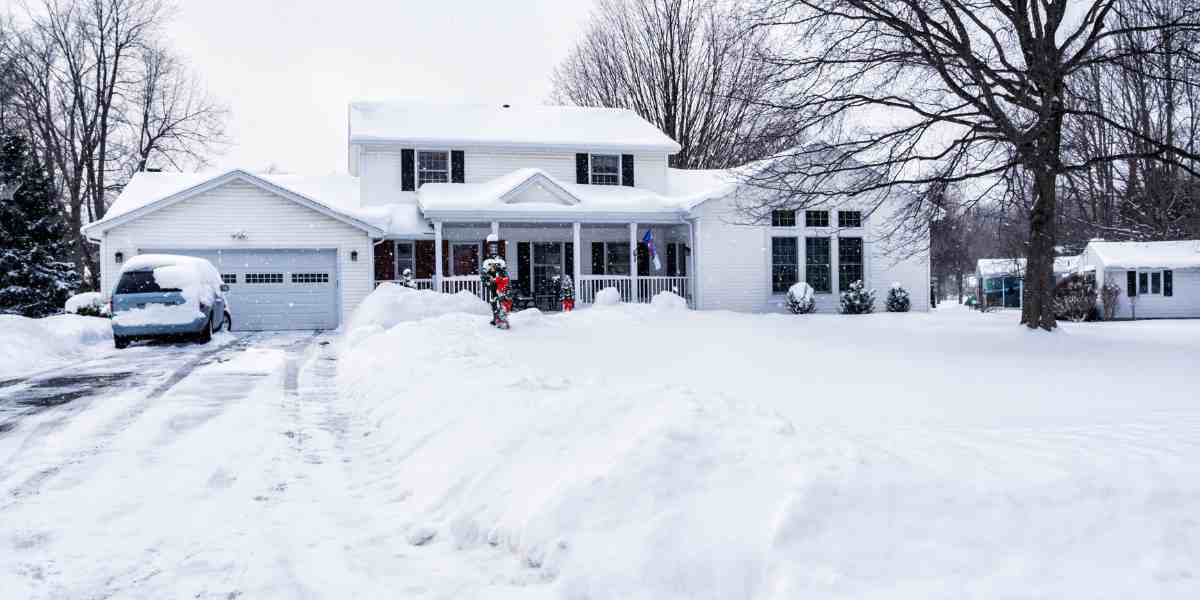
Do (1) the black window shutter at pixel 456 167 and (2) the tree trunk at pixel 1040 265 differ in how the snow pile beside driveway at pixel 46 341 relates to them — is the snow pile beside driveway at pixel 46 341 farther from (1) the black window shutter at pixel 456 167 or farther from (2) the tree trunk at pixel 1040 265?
(2) the tree trunk at pixel 1040 265

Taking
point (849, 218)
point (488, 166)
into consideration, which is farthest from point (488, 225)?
point (849, 218)

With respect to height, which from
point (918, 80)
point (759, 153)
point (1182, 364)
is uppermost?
point (918, 80)

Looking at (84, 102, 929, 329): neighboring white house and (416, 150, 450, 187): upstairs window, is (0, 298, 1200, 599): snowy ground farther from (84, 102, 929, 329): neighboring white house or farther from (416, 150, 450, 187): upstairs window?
(416, 150, 450, 187): upstairs window

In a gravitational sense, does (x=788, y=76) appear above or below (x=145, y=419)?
above

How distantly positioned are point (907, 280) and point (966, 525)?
925 inches

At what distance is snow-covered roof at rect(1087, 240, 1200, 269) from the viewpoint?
30.7 metres

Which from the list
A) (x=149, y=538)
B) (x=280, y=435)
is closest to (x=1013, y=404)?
(x=280, y=435)

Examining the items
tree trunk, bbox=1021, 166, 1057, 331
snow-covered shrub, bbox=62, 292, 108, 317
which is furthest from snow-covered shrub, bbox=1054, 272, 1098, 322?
snow-covered shrub, bbox=62, 292, 108, 317

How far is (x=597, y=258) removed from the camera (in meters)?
25.9

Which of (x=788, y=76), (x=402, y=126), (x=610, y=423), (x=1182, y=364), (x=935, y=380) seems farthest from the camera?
(x=402, y=126)

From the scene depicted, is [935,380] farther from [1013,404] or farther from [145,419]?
[145,419]

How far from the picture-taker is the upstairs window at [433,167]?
24.9 meters

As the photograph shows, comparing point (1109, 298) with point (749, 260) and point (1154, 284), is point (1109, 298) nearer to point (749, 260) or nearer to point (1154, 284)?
point (1154, 284)

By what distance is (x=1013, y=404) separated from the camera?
7.70 m
